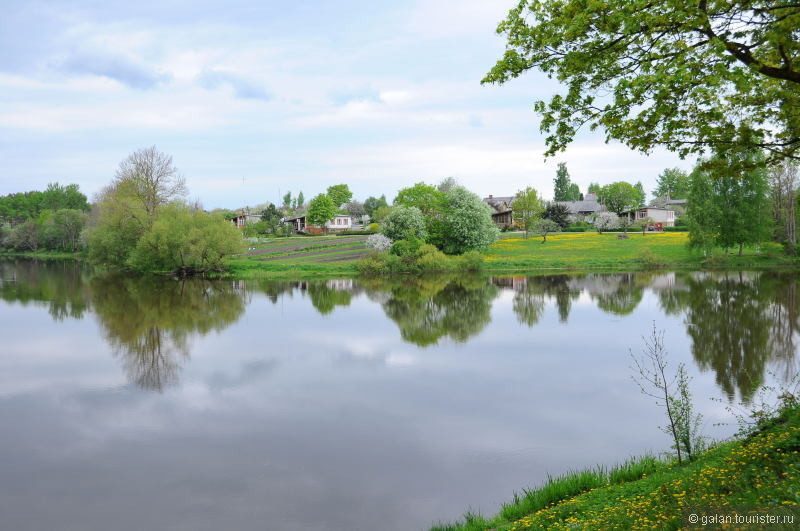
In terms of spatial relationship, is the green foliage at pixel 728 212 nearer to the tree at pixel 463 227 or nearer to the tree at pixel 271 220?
the tree at pixel 463 227

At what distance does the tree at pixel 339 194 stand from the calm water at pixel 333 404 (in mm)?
99761

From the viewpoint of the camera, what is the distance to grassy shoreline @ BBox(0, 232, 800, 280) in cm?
5119

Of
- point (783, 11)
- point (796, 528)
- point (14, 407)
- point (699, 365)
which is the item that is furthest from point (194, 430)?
point (699, 365)

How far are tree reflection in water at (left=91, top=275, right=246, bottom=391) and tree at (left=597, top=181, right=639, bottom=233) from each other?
2896 inches

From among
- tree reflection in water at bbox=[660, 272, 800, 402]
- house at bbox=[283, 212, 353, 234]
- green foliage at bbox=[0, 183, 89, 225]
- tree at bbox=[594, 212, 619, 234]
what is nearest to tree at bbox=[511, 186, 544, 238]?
tree at bbox=[594, 212, 619, 234]

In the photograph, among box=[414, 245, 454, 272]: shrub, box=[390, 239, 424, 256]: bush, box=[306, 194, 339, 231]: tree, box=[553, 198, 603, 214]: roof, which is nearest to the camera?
box=[414, 245, 454, 272]: shrub

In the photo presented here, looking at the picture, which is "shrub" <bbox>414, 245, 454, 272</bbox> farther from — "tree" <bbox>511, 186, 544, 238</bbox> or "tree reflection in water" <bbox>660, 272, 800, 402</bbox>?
"tree" <bbox>511, 186, 544, 238</bbox>

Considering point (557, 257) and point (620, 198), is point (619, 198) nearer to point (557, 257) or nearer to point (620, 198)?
point (620, 198)

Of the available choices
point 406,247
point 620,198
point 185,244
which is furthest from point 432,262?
point 620,198

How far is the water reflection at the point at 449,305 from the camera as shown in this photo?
18.4 m

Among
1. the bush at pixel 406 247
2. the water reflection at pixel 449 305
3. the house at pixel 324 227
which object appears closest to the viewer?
the water reflection at pixel 449 305

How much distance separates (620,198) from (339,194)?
63412 mm

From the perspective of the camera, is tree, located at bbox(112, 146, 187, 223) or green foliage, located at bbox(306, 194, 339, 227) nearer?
tree, located at bbox(112, 146, 187, 223)

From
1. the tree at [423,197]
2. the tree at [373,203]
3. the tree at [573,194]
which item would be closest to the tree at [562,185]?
the tree at [573,194]
